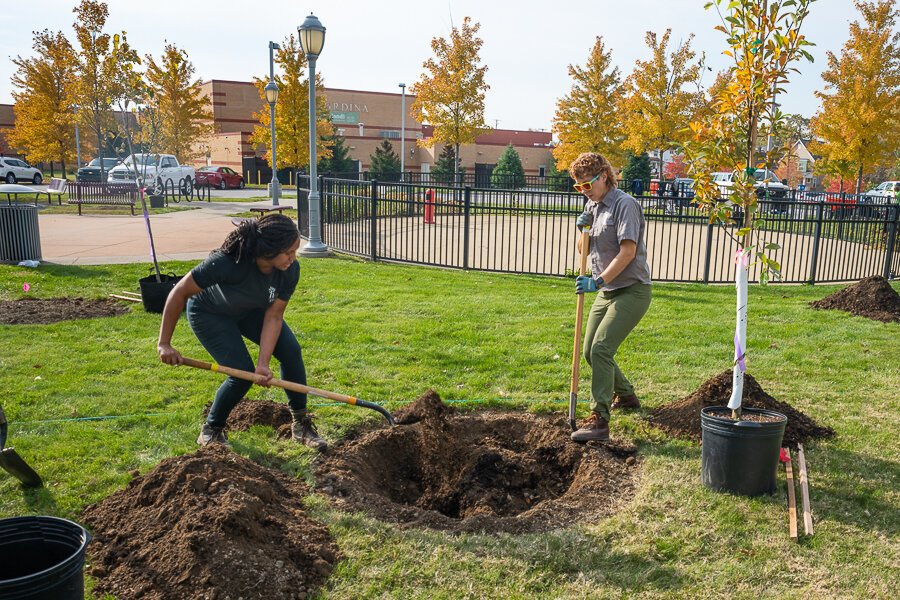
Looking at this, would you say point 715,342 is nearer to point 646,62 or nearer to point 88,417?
point 88,417

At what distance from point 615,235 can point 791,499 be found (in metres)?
1.89

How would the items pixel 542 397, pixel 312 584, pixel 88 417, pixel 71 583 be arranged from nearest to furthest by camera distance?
pixel 71 583, pixel 312 584, pixel 88 417, pixel 542 397

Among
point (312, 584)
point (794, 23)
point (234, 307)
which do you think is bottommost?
point (312, 584)

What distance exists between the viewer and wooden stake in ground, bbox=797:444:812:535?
11.9 ft

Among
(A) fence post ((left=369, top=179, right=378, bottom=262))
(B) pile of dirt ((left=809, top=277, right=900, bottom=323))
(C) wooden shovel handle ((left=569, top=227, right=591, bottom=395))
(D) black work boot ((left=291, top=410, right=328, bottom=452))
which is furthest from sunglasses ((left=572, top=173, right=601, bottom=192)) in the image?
(A) fence post ((left=369, top=179, right=378, bottom=262))

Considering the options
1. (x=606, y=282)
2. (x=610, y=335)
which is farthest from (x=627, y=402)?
(x=606, y=282)

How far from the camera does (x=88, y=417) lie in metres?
4.93

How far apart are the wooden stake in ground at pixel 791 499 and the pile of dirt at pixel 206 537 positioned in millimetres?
2300

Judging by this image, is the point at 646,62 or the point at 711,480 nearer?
the point at 711,480

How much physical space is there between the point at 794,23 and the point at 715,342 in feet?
13.3

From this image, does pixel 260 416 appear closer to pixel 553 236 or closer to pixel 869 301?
pixel 869 301

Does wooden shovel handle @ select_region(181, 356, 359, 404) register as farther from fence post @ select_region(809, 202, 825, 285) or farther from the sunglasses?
fence post @ select_region(809, 202, 825, 285)

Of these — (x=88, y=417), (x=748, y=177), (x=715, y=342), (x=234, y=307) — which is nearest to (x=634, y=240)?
(x=748, y=177)

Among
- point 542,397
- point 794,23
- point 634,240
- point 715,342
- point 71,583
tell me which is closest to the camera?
point 71,583
